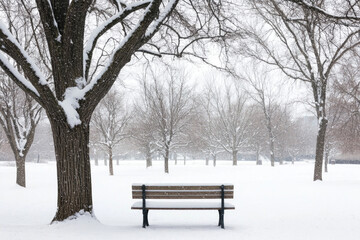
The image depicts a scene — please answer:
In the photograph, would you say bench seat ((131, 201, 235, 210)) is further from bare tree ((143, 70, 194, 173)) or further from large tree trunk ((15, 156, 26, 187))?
bare tree ((143, 70, 194, 173))

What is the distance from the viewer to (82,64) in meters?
6.00

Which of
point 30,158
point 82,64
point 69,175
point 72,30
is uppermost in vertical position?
point 72,30

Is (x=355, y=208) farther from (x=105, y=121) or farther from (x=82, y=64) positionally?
(x=105, y=121)

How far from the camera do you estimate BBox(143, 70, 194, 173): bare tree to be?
24359mm

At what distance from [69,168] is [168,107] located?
20.7 m

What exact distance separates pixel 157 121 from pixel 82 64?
1873 centimetres

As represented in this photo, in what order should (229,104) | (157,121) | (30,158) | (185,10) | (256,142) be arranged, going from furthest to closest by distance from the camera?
1. (30,158)
2. (256,142)
3. (229,104)
4. (157,121)
5. (185,10)

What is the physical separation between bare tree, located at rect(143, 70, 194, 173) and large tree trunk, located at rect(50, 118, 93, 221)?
18.2 meters

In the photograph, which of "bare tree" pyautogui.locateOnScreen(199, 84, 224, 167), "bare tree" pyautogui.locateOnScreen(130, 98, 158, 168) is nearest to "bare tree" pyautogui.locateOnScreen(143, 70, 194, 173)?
"bare tree" pyautogui.locateOnScreen(130, 98, 158, 168)

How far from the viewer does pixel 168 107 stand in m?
26.2

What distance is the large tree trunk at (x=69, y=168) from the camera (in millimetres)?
5602

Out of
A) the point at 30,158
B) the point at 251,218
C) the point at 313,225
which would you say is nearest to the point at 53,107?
the point at 251,218

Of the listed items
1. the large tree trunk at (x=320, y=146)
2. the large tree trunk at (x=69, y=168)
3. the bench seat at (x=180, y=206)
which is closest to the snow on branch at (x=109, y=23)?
the large tree trunk at (x=69, y=168)

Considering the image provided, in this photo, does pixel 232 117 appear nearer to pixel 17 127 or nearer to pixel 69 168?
pixel 17 127
